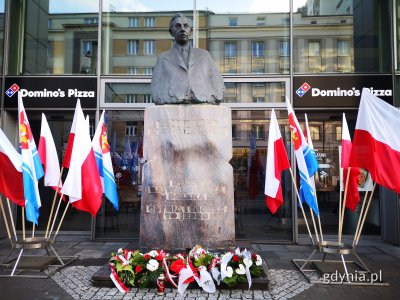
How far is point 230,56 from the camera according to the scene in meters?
9.38

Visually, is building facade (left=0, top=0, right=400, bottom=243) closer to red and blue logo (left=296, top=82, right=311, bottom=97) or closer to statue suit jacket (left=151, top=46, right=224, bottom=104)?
red and blue logo (left=296, top=82, right=311, bottom=97)

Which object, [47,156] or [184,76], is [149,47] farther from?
[47,156]

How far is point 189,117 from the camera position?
5.84m

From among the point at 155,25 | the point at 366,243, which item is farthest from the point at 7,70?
the point at 366,243

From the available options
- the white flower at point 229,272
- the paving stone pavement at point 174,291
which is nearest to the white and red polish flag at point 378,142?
the paving stone pavement at point 174,291

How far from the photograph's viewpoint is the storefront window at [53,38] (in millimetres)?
9320

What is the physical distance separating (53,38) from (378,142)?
26.3 feet

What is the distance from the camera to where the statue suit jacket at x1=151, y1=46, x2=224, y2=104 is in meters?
5.95

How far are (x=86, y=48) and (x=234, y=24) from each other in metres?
3.71

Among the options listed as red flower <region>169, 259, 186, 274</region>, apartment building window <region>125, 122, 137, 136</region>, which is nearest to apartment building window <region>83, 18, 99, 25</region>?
apartment building window <region>125, 122, 137, 136</region>

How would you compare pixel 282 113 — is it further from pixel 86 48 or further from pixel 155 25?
pixel 86 48

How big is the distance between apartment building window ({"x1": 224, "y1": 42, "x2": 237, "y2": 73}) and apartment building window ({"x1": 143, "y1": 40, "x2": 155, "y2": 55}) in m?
1.82

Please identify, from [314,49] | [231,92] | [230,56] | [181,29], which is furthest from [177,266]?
[314,49]

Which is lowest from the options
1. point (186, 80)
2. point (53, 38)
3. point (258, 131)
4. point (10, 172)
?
point (10, 172)
